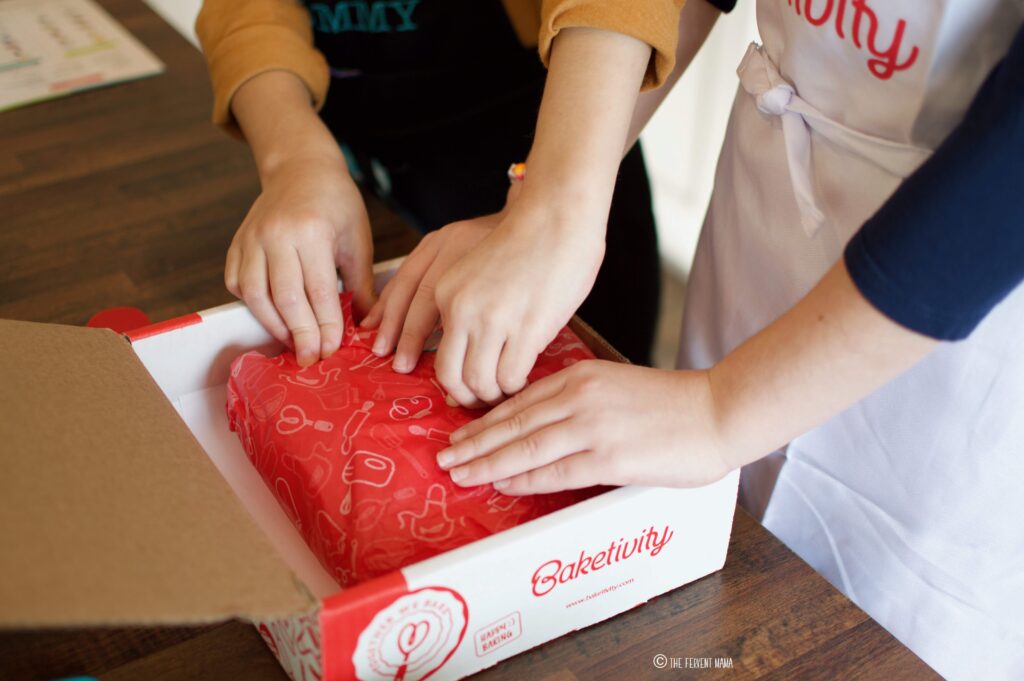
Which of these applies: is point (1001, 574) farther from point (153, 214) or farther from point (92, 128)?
point (92, 128)

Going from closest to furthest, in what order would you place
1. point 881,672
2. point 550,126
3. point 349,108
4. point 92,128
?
1. point 881,672
2. point 550,126
3. point 349,108
4. point 92,128

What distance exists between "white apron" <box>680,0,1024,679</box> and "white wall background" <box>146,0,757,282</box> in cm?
124

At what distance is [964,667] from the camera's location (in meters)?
0.75

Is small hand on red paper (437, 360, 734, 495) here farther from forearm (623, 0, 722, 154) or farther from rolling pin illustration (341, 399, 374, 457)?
forearm (623, 0, 722, 154)

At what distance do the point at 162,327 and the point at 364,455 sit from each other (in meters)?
0.22

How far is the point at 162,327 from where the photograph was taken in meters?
0.70

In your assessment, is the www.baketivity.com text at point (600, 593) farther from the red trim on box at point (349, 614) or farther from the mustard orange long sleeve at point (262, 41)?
the mustard orange long sleeve at point (262, 41)

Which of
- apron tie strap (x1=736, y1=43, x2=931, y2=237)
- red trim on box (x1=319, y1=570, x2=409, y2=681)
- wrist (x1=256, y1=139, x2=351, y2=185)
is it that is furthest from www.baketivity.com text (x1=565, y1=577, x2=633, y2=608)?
wrist (x1=256, y1=139, x2=351, y2=185)

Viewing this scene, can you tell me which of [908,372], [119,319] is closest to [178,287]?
[119,319]

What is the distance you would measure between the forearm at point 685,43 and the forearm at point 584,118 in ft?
0.50

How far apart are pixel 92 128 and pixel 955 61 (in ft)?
3.56

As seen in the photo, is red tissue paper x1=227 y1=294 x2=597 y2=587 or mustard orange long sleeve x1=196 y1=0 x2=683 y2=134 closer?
red tissue paper x1=227 y1=294 x2=597 y2=587

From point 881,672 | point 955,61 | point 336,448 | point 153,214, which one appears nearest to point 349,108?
point 153,214

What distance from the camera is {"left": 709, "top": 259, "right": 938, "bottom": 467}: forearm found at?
490mm
